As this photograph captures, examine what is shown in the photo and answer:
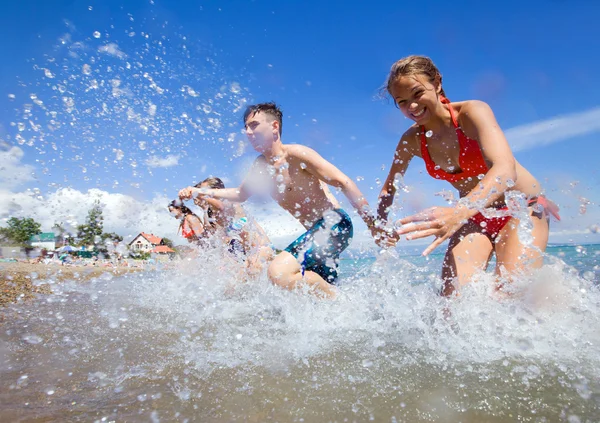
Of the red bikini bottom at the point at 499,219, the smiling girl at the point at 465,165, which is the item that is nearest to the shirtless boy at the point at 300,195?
the smiling girl at the point at 465,165

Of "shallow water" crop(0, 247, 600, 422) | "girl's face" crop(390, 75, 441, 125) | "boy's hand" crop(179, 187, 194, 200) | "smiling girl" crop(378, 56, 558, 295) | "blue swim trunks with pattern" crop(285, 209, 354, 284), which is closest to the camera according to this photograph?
"shallow water" crop(0, 247, 600, 422)

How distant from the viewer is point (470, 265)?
308 centimetres

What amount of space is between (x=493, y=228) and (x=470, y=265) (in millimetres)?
365

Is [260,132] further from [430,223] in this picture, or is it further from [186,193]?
[430,223]

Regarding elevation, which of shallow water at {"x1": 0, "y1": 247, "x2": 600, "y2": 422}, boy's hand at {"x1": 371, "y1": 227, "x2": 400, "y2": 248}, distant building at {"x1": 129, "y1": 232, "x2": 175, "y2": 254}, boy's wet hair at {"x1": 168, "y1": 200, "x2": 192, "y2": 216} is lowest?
shallow water at {"x1": 0, "y1": 247, "x2": 600, "y2": 422}

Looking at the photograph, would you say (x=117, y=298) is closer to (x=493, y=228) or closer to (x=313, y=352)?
(x=313, y=352)

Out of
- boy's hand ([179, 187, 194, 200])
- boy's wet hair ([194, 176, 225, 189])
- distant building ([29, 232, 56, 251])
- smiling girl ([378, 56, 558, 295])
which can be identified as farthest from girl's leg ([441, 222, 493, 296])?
distant building ([29, 232, 56, 251])

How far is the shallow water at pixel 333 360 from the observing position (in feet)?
5.37

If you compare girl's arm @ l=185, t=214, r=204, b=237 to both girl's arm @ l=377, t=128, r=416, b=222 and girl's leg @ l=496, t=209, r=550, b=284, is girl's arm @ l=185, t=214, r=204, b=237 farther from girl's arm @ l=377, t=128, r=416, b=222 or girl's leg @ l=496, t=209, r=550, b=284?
girl's leg @ l=496, t=209, r=550, b=284

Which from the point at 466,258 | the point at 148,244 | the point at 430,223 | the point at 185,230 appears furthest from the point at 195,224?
the point at 430,223

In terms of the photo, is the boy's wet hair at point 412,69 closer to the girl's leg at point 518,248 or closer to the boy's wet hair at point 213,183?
the girl's leg at point 518,248

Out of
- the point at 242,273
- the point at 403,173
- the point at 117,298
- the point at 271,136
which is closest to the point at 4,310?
the point at 117,298

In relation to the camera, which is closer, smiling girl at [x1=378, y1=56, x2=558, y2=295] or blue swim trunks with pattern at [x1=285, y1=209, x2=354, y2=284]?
smiling girl at [x1=378, y1=56, x2=558, y2=295]

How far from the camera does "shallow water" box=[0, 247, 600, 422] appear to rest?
1638 millimetres
